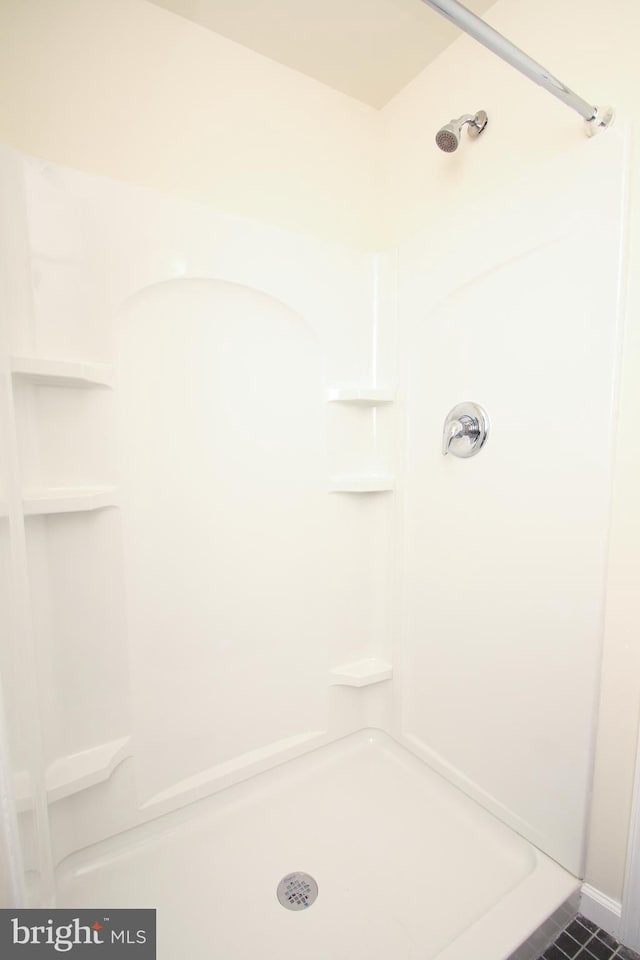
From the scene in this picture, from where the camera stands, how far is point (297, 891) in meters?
1.14

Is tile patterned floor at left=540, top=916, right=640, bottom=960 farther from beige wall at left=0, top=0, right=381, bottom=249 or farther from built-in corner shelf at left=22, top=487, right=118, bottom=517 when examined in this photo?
beige wall at left=0, top=0, right=381, bottom=249

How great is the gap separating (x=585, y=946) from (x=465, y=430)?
1.30 m

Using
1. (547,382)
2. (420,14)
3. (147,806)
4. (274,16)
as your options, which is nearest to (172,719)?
(147,806)

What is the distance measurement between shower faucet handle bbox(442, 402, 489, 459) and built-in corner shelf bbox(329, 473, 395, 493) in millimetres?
264

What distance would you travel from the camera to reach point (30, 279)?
1031 mm

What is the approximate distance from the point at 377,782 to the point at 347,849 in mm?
273

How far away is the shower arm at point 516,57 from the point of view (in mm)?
734

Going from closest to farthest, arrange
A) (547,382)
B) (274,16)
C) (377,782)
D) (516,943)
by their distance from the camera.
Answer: (516,943)
(547,382)
(274,16)
(377,782)

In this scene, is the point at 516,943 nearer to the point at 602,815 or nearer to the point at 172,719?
the point at 602,815

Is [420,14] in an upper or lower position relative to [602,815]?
upper

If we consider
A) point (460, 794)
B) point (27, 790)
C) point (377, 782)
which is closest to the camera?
point (27, 790)

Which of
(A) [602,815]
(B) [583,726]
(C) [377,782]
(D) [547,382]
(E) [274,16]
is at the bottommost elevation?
(C) [377,782]

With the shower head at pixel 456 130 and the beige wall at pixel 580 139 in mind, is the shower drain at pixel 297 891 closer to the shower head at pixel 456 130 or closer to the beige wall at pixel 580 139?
the beige wall at pixel 580 139

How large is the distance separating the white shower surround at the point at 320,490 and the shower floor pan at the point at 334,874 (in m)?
0.07
